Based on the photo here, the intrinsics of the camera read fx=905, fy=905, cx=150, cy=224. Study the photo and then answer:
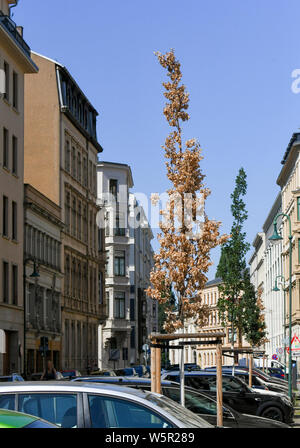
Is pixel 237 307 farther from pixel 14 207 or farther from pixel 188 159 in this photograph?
pixel 188 159

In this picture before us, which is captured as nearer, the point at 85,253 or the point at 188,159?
the point at 188,159

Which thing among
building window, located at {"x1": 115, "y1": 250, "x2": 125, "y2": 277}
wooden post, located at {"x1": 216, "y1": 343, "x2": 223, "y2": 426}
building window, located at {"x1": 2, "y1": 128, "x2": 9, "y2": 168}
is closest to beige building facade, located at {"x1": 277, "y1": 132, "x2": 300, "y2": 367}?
building window, located at {"x1": 115, "y1": 250, "x2": 125, "y2": 277}

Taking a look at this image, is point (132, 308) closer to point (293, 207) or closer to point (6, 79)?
point (293, 207)

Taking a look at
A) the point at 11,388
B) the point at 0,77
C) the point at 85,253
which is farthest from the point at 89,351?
the point at 11,388

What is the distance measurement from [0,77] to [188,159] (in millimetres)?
19625

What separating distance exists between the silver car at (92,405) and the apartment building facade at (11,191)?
3613 centimetres

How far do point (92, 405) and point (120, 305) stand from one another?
291 feet

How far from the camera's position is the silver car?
8883mm

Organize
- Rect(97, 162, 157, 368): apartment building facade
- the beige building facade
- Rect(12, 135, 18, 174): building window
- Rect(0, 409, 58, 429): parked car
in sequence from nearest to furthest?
Rect(0, 409, 58, 429): parked car → Rect(12, 135, 18, 174): building window → the beige building facade → Rect(97, 162, 157, 368): apartment building facade

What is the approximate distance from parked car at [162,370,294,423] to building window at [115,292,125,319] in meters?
69.9

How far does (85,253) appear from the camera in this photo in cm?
7088

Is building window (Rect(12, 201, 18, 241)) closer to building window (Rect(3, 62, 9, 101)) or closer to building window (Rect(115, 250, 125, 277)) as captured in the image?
building window (Rect(3, 62, 9, 101))

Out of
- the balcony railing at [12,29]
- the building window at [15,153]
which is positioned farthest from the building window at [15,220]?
the balcony railing at [12,29]
